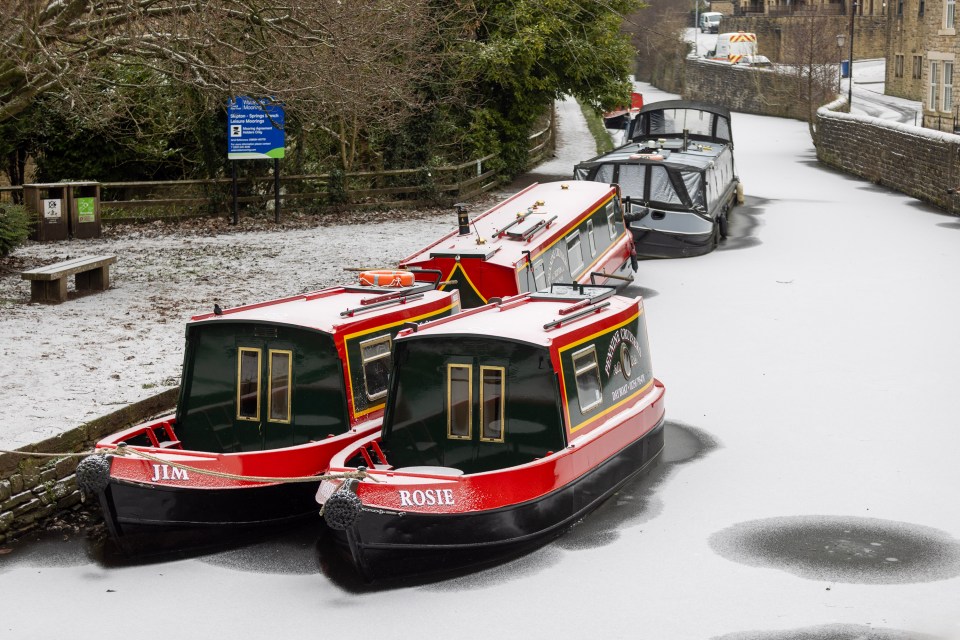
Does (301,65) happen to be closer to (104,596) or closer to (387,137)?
(387,137)

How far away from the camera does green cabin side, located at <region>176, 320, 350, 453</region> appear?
1088cm

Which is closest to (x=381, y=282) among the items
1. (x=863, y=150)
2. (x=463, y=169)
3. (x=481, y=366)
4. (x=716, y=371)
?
(x=481, y=366)

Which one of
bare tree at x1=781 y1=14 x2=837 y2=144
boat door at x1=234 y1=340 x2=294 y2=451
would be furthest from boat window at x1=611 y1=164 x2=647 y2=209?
bare tree at x1=781 y1=14 x2=837 y2=144

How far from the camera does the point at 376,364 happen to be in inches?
450

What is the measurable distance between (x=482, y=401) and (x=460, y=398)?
19 cm

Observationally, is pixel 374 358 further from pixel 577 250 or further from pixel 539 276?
pixel 577 250

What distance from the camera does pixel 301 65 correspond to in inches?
787

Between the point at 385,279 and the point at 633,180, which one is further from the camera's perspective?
the point at 633,180

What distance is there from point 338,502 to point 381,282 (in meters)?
4.08

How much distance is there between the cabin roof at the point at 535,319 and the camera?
34.2ft

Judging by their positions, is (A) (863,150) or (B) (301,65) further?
(A) (863,150)

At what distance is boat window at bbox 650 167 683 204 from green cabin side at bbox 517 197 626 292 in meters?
2.94

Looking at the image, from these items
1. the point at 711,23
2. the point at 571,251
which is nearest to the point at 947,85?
the point at 571,251

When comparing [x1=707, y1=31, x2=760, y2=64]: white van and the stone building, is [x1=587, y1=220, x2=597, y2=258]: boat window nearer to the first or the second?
the stone building
